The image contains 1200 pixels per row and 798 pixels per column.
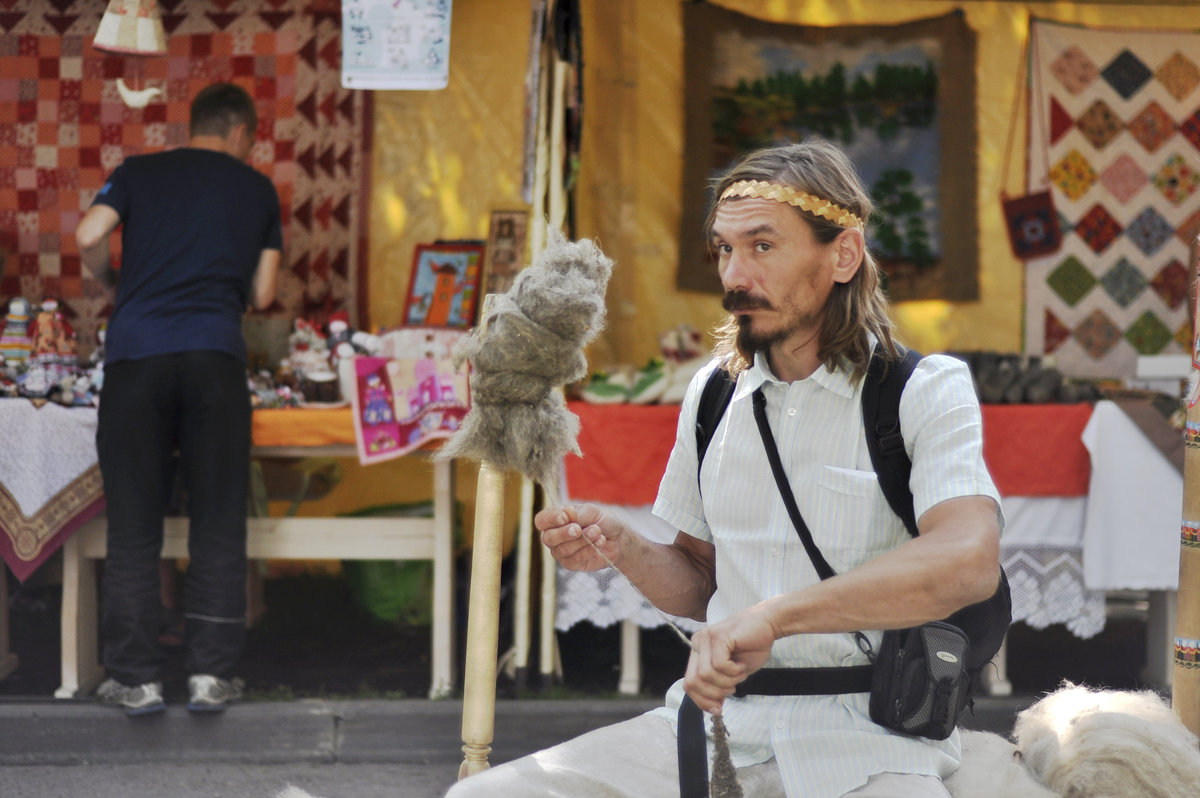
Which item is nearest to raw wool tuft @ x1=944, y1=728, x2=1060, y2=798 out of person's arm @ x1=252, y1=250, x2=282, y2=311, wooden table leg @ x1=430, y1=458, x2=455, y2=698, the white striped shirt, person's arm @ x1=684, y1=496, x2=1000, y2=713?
the white striped shirt

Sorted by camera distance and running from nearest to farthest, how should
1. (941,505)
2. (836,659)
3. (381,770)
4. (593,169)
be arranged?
(941,505) < (836,659) < (381,770) < (593,169)

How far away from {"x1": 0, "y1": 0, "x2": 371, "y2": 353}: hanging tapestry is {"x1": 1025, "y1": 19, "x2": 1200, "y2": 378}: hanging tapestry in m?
3.24

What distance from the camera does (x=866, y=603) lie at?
1592mm

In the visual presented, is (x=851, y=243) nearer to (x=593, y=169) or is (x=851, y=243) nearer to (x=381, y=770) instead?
(x=381, y=770)

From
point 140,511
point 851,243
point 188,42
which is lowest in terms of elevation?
point 140,511

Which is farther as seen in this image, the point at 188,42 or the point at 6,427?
the point at 188,42

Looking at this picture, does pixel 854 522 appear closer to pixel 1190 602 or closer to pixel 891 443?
pixel 891 443

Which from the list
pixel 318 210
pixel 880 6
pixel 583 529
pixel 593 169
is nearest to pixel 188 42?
pixel 318 210

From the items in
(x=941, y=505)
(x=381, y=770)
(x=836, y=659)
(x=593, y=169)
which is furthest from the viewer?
(x=593, y=169)

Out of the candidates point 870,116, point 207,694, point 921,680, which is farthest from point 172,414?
point 870,116

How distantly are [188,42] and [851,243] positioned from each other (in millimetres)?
4416

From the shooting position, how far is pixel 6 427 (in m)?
4.09

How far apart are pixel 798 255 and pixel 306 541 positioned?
113 inches

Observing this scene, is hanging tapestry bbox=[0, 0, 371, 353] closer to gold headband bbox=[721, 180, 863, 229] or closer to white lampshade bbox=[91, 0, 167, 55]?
white lampshade bbox=[91, 0, 167, 55]
